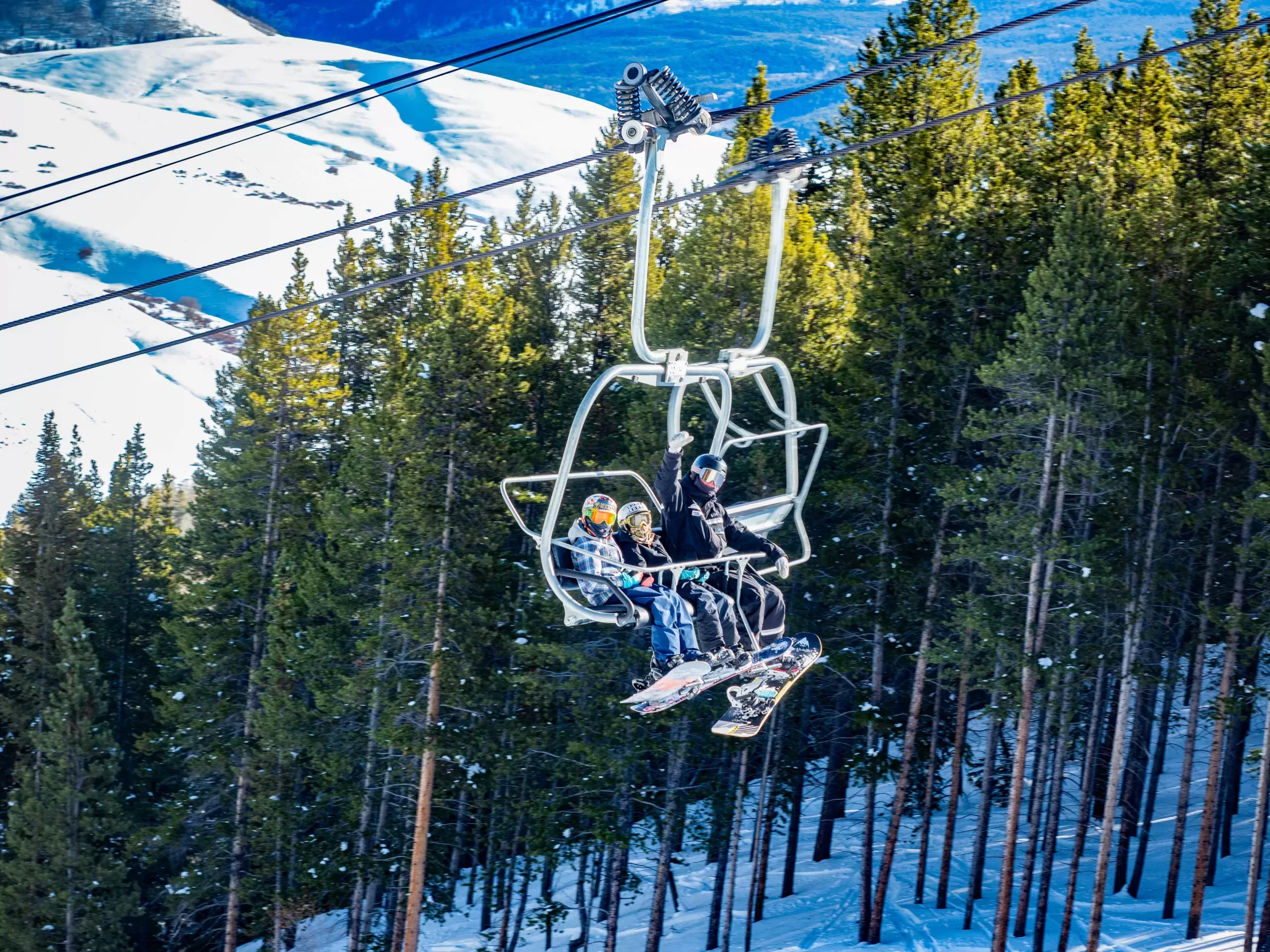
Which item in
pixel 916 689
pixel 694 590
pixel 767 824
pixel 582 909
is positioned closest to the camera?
pixel 694 590

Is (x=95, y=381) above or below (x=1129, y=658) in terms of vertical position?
above

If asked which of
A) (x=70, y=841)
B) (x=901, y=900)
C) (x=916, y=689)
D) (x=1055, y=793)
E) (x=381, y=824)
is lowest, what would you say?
(x=70, y=841)

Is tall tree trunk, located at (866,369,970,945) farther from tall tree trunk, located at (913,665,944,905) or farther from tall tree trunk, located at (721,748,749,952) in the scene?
tall tree trunk, located at (721,748,749,952)

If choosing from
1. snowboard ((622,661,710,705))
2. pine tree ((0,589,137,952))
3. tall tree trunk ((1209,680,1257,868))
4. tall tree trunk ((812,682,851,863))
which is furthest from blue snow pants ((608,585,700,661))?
pine tree ((0,589,137,952))

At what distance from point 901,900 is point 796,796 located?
315cm

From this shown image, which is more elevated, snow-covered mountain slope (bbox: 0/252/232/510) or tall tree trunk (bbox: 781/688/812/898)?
snow-covered mountain slope (bbox: 0/252/232/510)

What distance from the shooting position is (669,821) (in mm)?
22797

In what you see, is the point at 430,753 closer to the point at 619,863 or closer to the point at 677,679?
the point at 619,863

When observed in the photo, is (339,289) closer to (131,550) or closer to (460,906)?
(131,550)

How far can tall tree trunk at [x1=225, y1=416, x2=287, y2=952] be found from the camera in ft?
85.9

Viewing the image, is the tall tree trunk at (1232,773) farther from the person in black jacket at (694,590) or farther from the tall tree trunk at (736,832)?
the person in black jacket at (694,590)

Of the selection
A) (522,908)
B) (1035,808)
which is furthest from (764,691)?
(522,908)

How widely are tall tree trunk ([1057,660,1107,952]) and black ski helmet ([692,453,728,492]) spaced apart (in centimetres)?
1301

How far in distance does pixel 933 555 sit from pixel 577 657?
671cm
